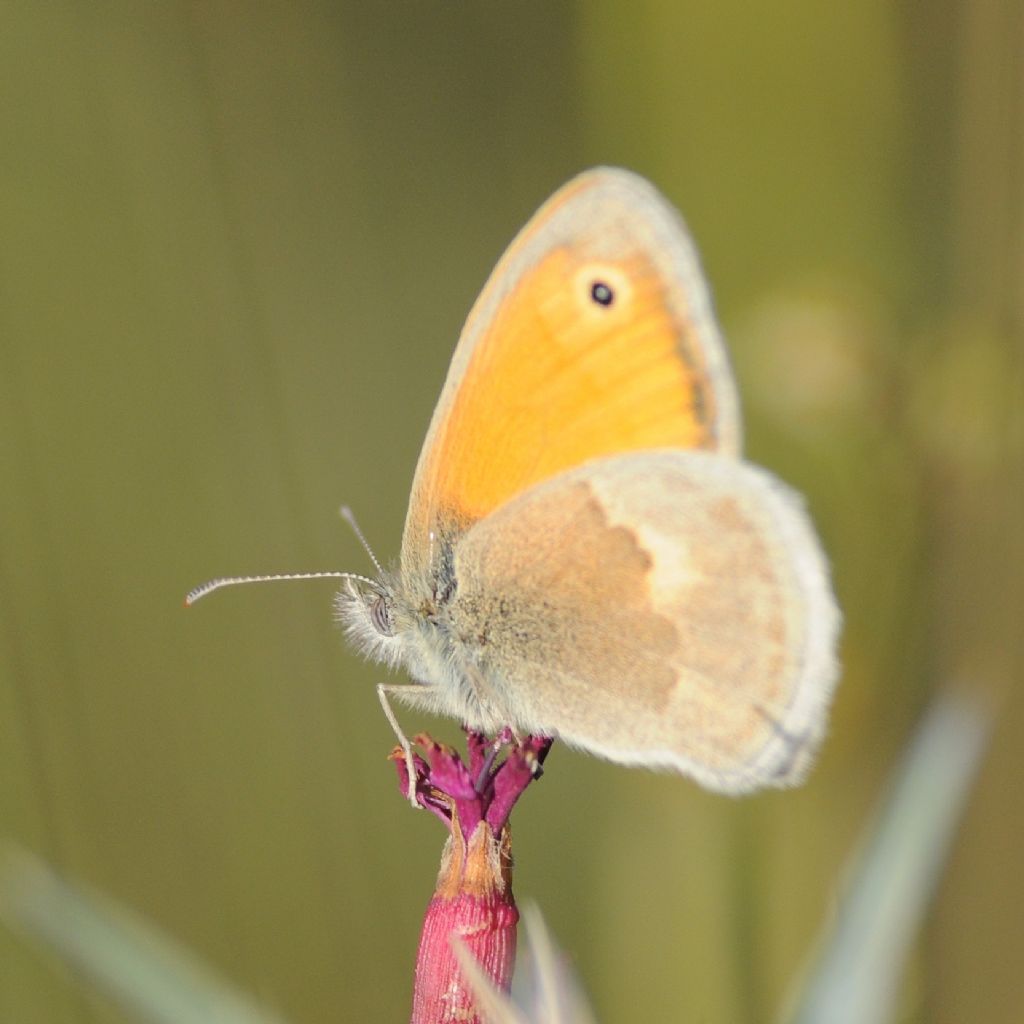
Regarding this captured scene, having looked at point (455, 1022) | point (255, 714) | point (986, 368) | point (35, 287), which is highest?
point (35, 287)

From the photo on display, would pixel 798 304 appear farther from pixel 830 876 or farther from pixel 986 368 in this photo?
pixel 830 876

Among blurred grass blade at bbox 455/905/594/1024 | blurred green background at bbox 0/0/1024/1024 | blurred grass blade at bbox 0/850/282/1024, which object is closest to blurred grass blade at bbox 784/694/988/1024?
Answer: blurred grass blade at bbox 455/905/594/1024

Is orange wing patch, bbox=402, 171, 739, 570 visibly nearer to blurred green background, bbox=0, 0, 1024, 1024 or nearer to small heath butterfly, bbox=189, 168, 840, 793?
small heath butterfly, bbox=189, 168, 840, 793

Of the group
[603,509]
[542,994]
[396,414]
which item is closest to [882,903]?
[542,994]

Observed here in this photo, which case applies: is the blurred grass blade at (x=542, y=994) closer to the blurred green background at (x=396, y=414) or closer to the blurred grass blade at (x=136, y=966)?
the blurred grass blade at (x=136, y=966)

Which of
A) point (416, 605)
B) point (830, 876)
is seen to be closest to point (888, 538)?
point (830, 876)

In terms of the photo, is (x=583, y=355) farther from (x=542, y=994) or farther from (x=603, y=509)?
(x=542, y=994)

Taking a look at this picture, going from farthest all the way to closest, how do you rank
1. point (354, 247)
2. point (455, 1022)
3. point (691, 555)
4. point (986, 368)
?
point (354, 247), point (986, 368), point (691, 555), point (455, 1022)
